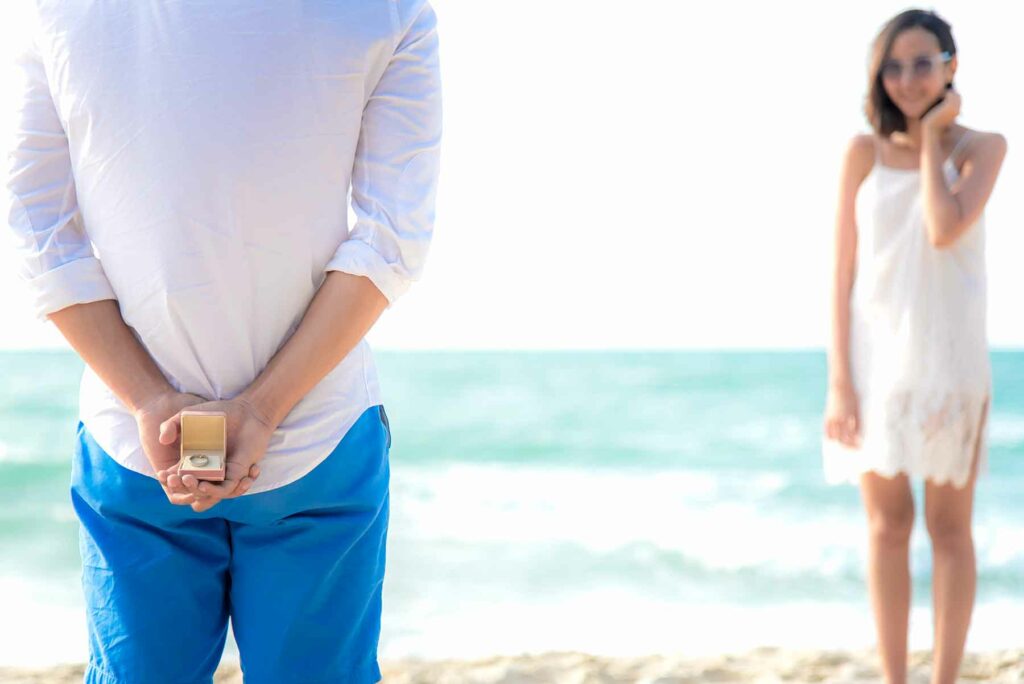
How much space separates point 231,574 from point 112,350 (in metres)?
0.31

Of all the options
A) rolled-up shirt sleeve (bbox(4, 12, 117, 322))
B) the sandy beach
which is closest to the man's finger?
rolled-up shirt sleeve (bbox(4, 12, 117, 322))

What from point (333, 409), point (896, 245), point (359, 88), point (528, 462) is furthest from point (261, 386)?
point (528, 462)

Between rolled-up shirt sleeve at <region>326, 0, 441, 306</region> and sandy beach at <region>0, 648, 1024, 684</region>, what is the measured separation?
9.00ft

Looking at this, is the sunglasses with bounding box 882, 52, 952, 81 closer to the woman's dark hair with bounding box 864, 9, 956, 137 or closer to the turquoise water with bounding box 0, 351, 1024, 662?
the woman's dark hair with bounding box 864, 9, 956, 137

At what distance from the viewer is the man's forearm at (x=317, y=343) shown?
1.26m

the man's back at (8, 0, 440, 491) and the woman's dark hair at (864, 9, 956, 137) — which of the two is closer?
the man's back at (8, 0, 440, 491)

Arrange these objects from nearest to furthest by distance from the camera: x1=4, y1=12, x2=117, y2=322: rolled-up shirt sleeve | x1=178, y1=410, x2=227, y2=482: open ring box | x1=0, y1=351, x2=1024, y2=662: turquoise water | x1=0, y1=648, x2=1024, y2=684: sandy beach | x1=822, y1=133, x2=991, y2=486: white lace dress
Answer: x1=178, y1=410, x2=227, y2=482: open ring box, x1=4, y1=12, x2=117, y2=322: rolled-up shirt sleeve, x1=822, y1=133, x2=991, y2=486: white lace dress, x1=0, y1=648, x2=1024, y2=684: sandy beach, x1=0, y1=351, x2=1024, y2=662: turquoise water

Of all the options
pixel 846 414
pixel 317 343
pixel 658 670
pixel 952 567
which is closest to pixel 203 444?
pixel 317 343

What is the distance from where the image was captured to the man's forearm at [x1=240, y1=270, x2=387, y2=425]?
1263mm

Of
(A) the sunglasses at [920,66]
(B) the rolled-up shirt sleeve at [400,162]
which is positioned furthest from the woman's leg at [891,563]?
(B) the rolled-up shirt sleeve at [400,162]

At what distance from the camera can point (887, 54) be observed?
114 inches

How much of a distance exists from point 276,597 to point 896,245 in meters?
2.11

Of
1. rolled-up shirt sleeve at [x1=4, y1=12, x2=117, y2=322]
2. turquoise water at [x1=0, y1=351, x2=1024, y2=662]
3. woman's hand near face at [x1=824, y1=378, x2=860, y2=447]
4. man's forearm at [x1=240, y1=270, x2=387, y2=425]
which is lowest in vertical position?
turquoise water at [x1=0, y1=351, x2=1024, y2=662]

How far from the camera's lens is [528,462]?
13.7 metres
